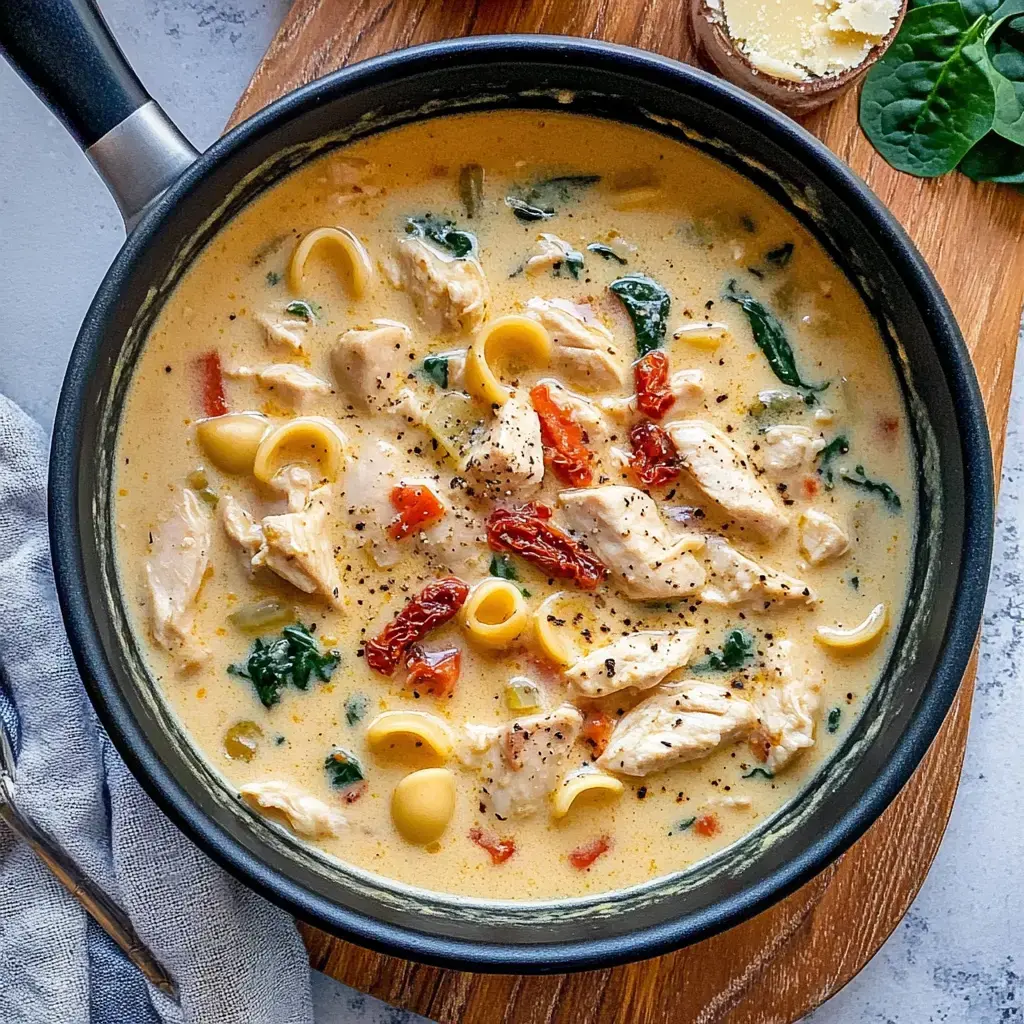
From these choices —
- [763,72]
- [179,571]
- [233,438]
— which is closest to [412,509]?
[233,438]

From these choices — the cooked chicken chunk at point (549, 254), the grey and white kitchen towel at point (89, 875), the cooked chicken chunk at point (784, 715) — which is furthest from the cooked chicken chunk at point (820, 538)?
the grey and white kitchen towel at point (89, 875)

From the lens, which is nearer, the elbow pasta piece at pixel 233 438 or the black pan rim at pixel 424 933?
the black pan rim at pixel 424 933

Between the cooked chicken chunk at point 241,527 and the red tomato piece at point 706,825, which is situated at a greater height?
the cooked chicken chunk at point 241,527

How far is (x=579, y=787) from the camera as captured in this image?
284 centimetres

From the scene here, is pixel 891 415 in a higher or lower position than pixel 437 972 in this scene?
higher

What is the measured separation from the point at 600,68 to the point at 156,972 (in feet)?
8.36

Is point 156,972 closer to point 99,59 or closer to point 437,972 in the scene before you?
point 437,972

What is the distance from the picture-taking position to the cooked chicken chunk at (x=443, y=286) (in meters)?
2.89

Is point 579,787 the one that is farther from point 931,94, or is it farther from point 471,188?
point 931,94

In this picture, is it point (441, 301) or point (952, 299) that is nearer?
point (441, 301)

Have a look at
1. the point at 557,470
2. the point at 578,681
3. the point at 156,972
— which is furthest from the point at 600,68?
the point at 156,972

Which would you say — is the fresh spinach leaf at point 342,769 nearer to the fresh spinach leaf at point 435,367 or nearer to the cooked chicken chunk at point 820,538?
the fresh spinach leaf at point 435,367

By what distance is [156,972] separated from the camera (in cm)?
306

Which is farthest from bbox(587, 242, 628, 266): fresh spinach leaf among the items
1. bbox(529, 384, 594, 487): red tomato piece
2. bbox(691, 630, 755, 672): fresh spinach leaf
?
bbox(691, 630, 755, 672): fresh spinach leaf
